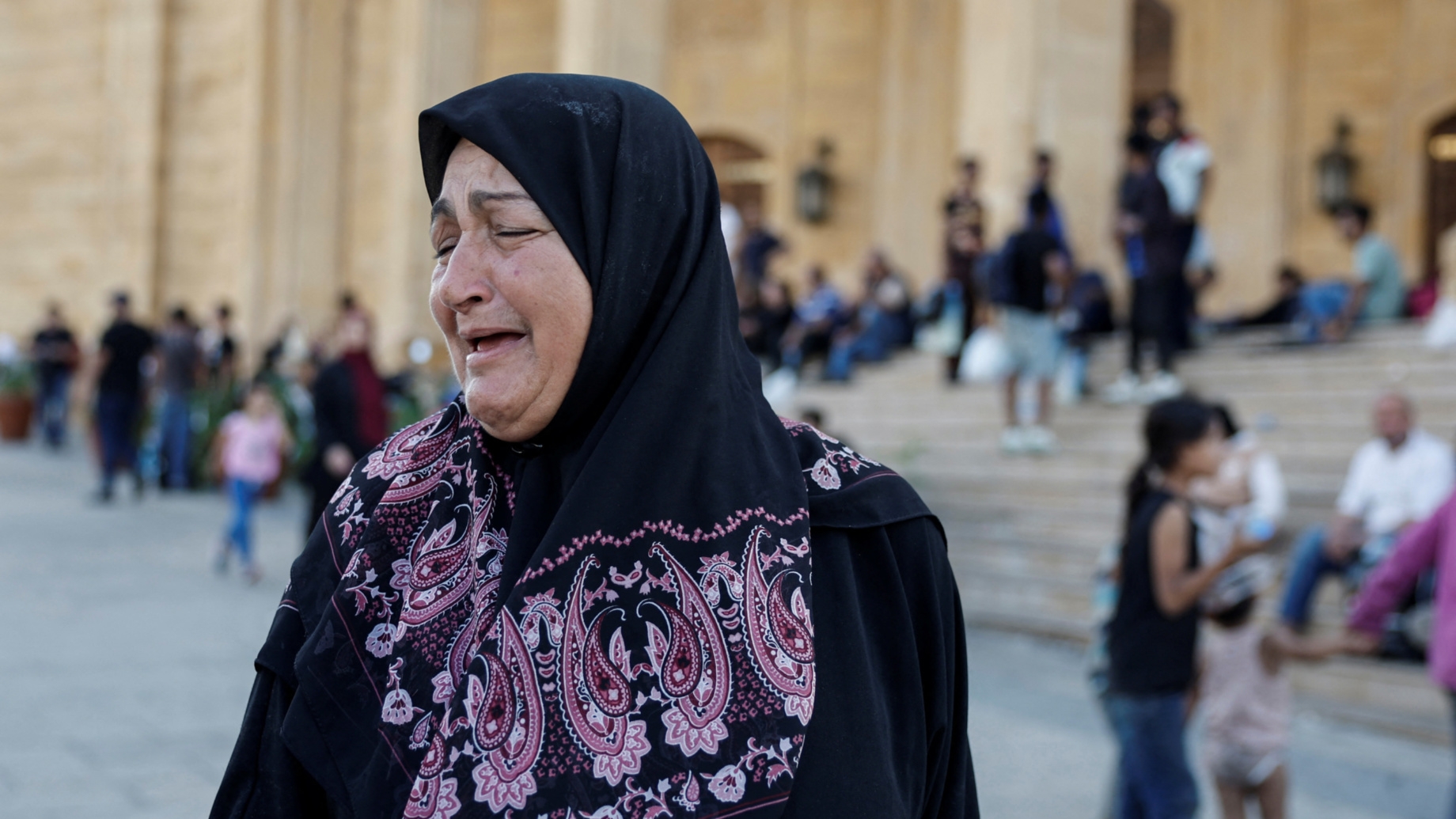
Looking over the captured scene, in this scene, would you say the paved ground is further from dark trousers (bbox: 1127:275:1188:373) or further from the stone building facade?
the stone building facade

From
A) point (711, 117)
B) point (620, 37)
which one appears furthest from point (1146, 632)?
point (711, 117)

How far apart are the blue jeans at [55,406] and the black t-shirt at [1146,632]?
57.4ft

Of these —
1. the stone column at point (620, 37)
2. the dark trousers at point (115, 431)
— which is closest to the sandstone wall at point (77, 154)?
the dark trousers at point (115, 431)

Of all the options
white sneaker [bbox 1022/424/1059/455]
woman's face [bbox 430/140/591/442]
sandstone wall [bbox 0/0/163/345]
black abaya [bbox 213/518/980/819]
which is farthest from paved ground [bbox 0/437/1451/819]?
sandstone wall [bbox 0/0/163/345]

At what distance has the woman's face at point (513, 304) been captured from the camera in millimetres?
1769

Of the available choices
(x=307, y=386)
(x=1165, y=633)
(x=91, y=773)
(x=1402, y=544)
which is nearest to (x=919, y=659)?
(x=1165, y=633)

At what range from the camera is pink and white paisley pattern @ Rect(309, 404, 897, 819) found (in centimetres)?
164

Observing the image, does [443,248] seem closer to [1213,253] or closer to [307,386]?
[307,386]

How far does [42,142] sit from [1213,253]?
18450 mm

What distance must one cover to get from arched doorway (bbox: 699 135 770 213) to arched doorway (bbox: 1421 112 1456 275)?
814 centimetres

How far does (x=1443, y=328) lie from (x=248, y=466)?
8241mm

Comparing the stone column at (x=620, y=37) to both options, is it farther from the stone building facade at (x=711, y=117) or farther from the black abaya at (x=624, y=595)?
the black abaya at (x=624, y=595)

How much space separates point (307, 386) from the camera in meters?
15.7

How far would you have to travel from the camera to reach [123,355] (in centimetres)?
1486
